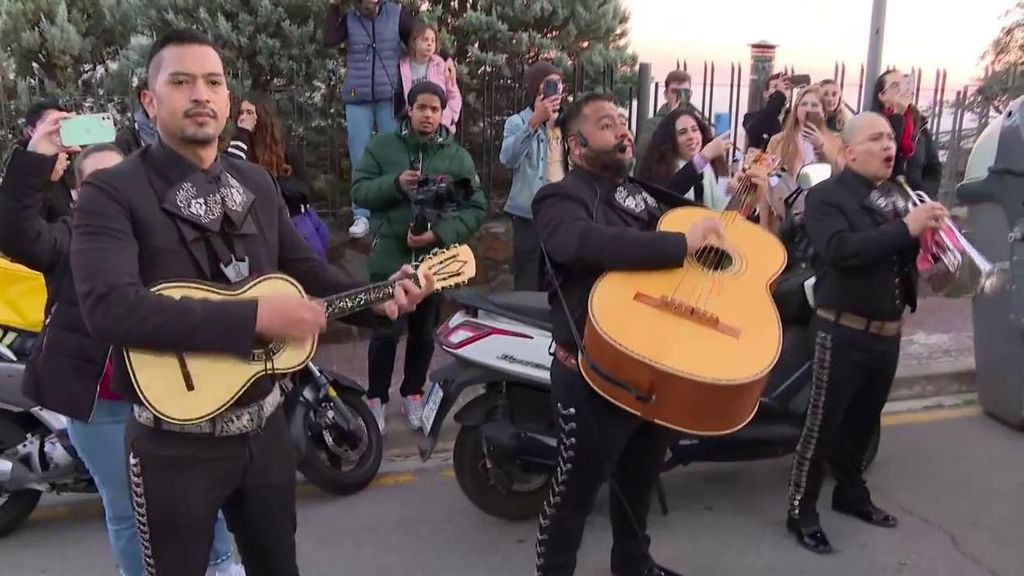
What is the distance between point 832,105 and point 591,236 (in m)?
3.78

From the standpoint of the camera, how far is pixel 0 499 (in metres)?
3.58

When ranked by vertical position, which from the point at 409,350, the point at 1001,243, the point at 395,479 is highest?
the point at 1001,243

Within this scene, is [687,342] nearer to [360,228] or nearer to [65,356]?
[65,356]

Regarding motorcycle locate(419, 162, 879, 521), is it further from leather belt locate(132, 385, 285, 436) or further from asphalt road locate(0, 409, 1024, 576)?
leather belt locate(132, 385, 285, 436)

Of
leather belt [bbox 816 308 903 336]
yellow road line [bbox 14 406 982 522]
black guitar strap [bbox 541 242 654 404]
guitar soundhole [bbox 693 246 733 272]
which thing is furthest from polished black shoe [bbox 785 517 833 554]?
yellow road line [bbox 14 406 982 522]

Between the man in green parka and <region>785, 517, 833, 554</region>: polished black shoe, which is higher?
the man in green parka

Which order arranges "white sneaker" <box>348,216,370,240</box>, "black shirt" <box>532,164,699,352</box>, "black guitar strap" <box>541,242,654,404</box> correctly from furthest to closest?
"white sneaker" <box>348,216,370,240</box>
"black shirt" <box>532,164,699,352</box>
"black guitar strap" <box>541,242,654,404</box>

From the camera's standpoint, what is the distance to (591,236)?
2.62 metres

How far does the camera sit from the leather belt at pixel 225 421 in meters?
2.03

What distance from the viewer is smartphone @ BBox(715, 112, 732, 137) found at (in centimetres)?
707

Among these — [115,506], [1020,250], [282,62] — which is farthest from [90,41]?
[1020,250]

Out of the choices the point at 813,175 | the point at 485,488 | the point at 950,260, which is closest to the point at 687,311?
the point at 950,260

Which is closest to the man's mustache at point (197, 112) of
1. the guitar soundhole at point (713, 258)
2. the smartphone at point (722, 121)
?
the guitar soundhole at point (713, 258)

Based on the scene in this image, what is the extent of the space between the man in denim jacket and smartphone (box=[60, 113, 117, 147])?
9.95ft
